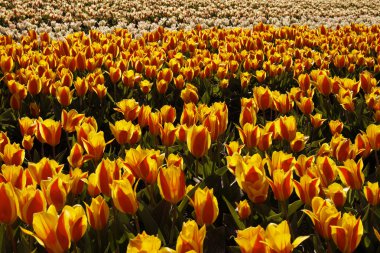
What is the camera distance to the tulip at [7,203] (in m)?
1.81

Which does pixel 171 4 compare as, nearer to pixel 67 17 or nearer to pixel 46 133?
pixel 67 17

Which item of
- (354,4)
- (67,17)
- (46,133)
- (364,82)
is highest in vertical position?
(46,133)

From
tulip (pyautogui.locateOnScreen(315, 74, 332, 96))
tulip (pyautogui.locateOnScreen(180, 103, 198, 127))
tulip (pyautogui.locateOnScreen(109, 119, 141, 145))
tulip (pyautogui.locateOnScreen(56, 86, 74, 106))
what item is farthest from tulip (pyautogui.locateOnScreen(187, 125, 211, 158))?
tulip (pyautogui.locateOnScreen(315, 74, 332, 96))

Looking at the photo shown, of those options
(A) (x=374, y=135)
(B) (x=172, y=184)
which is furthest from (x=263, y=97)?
(B) (x=172, y=184)

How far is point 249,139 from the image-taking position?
279cm

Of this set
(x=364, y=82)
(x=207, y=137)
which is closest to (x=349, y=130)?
(x=364, y=82)

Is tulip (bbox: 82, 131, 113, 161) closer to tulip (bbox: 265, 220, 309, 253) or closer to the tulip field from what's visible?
the tulip field

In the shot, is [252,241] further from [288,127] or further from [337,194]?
[288,127]

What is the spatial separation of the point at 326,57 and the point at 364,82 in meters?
1.90

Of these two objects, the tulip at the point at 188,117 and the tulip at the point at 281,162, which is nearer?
the tulip at the point at 281,162

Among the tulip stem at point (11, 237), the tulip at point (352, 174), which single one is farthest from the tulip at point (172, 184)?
the tulip at point (352, 174)

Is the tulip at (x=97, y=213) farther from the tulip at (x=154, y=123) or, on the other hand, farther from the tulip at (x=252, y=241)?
the tulip at (x=154, y=123)

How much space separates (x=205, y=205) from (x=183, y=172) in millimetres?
271

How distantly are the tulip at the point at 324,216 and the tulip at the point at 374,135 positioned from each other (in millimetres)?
982
